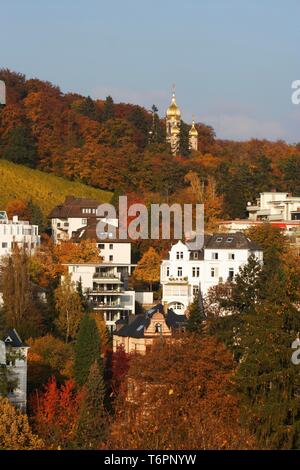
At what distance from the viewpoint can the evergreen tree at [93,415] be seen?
3741 cm

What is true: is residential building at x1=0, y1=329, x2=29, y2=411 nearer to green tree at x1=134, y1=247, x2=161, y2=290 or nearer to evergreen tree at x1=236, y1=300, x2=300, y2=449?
evergreen tree at x1=236, y1=300, x2=300, y2=449

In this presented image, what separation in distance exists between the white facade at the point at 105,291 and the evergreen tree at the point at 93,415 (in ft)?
40.3

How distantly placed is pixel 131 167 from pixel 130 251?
46.3 ft

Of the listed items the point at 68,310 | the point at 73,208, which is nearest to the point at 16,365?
the point at 68,310

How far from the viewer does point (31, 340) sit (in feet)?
157

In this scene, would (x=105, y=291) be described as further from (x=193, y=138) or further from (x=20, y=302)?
(x=193, y=138)

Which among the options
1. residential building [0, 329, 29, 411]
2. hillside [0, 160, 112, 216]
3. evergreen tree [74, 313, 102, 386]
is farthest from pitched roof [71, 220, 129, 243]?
residential building [0, 329, 29, 411]

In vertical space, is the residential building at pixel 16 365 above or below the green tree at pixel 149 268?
below

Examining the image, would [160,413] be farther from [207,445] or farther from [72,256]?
[72,256]

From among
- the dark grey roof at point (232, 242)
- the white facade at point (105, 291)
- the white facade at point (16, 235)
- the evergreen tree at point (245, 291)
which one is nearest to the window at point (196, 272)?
the dark grey roof at point (232, 242)

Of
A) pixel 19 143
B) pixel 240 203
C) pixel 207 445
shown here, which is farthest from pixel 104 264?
pixel 207 445

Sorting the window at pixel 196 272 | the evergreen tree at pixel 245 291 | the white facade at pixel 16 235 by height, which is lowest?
the evergreen tree at pixel 245 291

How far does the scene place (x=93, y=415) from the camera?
39.4 m

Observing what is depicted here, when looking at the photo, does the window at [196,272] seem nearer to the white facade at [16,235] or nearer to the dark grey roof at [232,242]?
the dark grey roof at [232,242]
